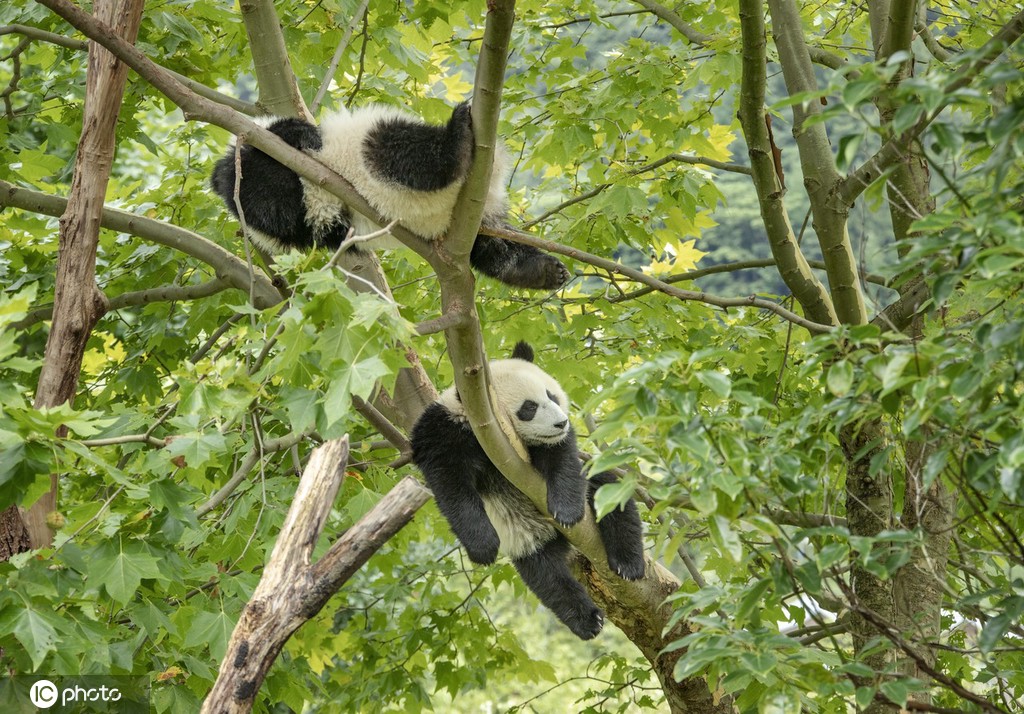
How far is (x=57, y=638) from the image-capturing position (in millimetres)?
2586

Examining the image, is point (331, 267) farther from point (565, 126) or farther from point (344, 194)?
point (565, 126)

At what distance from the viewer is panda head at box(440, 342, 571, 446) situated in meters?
3.97

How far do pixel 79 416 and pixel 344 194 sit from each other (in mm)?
1164

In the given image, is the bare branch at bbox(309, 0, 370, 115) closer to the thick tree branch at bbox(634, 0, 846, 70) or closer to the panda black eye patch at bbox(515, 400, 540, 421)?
the thick tree branch at bbox(634, 0, 846, 70)

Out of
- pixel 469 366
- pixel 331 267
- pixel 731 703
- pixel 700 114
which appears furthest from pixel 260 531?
pixel 700 114

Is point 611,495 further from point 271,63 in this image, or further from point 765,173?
point 271,63

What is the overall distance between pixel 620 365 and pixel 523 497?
1335 mm

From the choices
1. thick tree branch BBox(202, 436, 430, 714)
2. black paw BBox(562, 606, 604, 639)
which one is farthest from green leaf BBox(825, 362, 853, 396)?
black paw BBox(562, 606, 604, 639)

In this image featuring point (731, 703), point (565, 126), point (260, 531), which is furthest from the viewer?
point (565, 126)

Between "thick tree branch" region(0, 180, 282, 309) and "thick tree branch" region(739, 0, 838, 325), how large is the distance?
2134 mm

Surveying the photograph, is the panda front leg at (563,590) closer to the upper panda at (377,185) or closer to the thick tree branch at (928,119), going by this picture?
the upper panda at (377,185)

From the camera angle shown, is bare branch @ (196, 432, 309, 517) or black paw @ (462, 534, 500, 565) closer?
bare branch @ (196, 432, 309, 517)

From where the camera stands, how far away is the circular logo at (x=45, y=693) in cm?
332

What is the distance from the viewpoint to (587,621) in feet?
14.1
